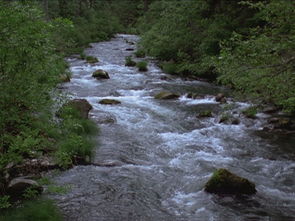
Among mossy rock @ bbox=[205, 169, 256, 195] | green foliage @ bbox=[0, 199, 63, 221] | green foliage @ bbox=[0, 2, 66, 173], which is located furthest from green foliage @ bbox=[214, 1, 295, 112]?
green foliage @ bbox=[0, 199, 63, 221]

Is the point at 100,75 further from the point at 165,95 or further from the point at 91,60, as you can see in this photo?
the point at 165,95

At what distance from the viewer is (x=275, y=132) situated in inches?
472

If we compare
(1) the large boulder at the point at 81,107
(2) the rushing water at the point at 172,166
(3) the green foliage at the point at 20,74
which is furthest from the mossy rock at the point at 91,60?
(3) the green foliage at the point at 20,74

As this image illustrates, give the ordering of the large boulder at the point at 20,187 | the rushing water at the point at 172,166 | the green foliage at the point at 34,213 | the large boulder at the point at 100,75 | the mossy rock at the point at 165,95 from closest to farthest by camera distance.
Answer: the green foliage at the point at 34,213 → the large boulder at the point at 20,187 → the rushing water at the point at 172,166 → the mossy rock at the point at 165,95 → the large boulder at the point at 100,75

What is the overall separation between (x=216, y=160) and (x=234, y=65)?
3.23 m

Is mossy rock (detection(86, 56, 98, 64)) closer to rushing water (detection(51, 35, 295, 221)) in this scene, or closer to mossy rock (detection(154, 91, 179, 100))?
rushing water (detection(51, 35, 295, 221))

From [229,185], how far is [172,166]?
1834 millimetres

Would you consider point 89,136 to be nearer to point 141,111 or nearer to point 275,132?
point 141,111

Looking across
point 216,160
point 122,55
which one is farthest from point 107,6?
point 216,160

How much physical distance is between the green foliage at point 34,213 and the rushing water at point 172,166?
0.98 ft

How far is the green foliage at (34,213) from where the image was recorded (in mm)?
6176

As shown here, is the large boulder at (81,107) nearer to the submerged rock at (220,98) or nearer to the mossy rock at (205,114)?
the mossy rock at (205,114)

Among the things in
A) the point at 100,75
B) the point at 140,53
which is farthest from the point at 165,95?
the point at 140,53

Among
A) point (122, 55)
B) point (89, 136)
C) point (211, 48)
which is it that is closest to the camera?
point (89, 136)
